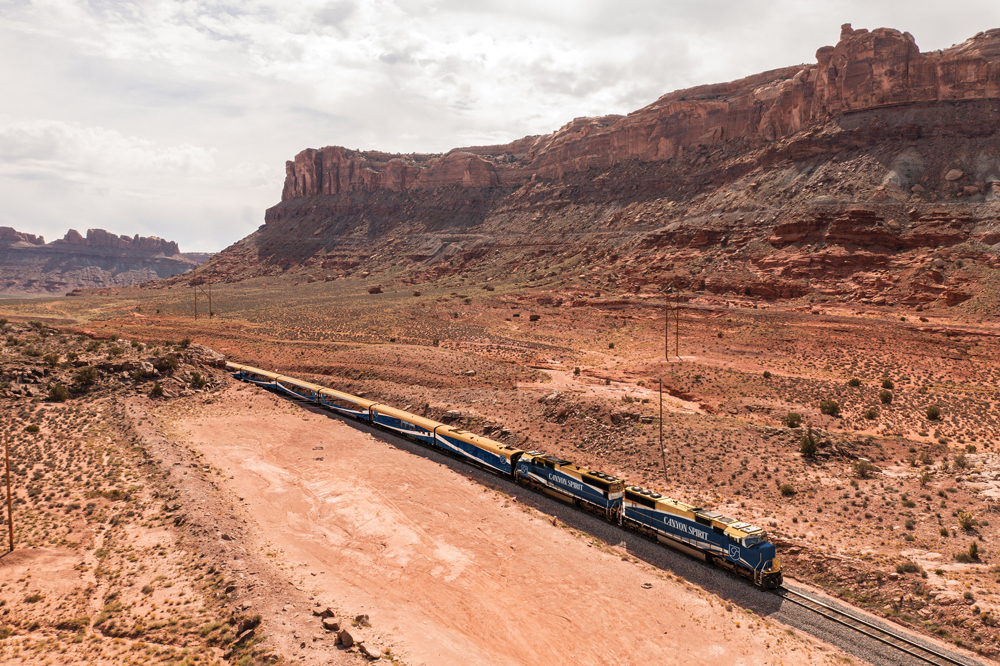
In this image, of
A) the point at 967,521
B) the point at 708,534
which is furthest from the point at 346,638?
the point at 967,521

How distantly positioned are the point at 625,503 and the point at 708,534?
4179mm

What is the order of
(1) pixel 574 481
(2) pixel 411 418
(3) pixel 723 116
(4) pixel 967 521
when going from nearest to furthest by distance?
(4) pixel 967 521 < (1) pixel 574 481 < (2) pixel 411 418 < (3) pixel 723 116

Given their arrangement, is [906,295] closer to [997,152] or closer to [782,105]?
[997,152]

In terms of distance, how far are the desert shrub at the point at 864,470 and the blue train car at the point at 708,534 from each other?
34.5ft

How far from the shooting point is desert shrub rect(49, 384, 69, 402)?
1436 inches

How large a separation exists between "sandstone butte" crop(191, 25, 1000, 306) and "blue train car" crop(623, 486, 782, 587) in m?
60.4

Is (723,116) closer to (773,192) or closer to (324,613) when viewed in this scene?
(773,192)

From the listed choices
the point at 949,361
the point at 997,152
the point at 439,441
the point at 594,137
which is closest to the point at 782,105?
the point at 997,152

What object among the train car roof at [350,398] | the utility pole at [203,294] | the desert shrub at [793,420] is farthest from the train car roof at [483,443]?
the utility pole at [203,294]

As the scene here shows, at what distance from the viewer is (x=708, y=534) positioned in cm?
2095

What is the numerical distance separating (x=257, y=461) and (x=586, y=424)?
2020 cm

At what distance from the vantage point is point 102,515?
23.5 meters

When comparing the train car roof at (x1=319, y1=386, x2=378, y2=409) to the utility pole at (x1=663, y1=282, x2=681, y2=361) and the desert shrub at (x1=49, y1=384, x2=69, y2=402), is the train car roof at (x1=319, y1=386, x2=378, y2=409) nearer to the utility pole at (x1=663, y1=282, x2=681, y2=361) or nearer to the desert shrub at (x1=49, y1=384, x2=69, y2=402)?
the desert shrub at (x1=49, y1=384, x2=69, y2=402)

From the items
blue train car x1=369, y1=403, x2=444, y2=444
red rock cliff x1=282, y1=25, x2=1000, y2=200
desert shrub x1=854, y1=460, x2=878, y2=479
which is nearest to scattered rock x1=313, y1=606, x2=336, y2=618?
blue train car x1=369, y1=403, x2=444, y2=444
